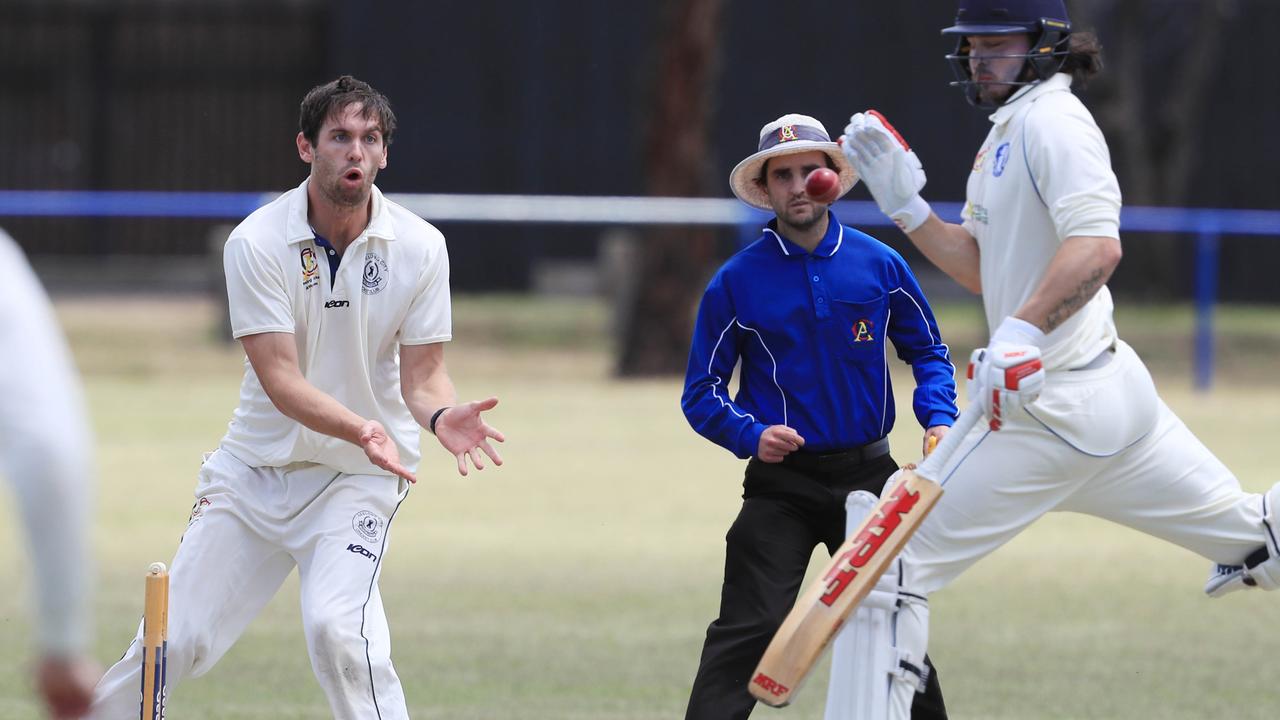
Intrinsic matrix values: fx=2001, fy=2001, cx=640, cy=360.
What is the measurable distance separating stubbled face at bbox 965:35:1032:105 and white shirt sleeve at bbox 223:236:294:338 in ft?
7.10

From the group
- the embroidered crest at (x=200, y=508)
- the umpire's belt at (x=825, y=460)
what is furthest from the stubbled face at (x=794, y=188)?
the embroidered crest at (x=200, y=508)

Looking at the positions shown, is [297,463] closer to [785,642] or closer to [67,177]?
[785,642]

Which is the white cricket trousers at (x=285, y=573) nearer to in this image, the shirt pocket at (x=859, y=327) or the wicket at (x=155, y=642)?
the wicket at (x=155, y=642)

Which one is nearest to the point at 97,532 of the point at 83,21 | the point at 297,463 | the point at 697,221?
the point at 297,463

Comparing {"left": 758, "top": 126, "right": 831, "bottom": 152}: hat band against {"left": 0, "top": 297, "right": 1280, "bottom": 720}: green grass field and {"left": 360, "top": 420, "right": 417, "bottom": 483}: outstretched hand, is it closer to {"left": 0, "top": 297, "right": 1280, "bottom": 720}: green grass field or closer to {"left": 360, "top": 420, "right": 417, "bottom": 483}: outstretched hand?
{"left": 360, "top": 420, "right": 417, "bottom": 483}: outstretched hand

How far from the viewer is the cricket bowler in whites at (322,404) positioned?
5789 mm

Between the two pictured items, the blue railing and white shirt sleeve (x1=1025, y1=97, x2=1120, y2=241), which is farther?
the blue railing

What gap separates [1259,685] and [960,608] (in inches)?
76.4

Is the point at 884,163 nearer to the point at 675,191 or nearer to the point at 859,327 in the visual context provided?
the point at 859,327

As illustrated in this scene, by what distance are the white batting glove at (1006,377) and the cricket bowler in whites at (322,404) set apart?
1466mm

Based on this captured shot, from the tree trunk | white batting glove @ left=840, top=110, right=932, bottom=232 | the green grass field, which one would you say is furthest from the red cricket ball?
the tree trunk

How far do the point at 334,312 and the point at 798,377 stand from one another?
1429 mm

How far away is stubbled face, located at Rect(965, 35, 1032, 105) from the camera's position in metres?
5.89

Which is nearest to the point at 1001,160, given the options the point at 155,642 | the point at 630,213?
the point at 155,642
